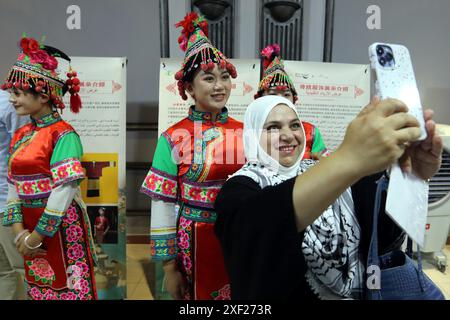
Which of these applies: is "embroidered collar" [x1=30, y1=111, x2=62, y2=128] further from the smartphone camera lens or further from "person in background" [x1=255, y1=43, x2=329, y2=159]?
the smartphone camera lens

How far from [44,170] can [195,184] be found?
2.29 ft

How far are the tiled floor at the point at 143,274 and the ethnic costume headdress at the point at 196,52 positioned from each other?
4.91 feet

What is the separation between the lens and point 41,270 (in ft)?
4.95

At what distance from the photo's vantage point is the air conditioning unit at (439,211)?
7.79ft

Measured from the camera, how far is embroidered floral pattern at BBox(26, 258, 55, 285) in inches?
59.3

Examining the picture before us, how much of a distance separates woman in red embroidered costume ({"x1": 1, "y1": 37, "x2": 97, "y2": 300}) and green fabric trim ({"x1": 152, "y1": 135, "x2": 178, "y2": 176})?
15.2 inches

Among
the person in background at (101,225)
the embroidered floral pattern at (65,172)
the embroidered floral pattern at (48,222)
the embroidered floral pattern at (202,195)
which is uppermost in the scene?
the embroidered floral pattern at (65,172)

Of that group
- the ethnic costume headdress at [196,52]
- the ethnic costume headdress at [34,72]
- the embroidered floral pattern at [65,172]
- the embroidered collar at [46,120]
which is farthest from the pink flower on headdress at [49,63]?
the ethnic costume headdress at [196,52]

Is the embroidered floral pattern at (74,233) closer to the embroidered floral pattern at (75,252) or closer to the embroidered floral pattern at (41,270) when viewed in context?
the embroidered floral pattern at (75,252)

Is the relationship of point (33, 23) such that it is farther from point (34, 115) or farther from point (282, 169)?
point (282, 169)

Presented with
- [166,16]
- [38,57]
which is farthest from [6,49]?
[38,57]

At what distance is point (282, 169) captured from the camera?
90 centimetres

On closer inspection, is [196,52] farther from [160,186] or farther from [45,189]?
[45,189]

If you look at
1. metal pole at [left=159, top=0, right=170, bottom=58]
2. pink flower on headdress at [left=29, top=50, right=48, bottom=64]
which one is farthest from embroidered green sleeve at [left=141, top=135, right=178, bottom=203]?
metal pole at [left=159, top=0, right=170, bottom=58]
